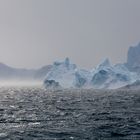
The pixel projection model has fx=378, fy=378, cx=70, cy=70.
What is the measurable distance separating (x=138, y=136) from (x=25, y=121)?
20883 millimetres

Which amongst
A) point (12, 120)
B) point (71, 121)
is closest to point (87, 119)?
point (71, 121)

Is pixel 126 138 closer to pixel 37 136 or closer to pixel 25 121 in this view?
pixel 37 136

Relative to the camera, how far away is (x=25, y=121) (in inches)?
2375

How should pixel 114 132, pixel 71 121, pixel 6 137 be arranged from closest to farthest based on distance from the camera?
pixel 6 137 < pixel 114 132 < pixel 71 121

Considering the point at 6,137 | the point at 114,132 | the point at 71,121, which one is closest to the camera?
the point at 6,137

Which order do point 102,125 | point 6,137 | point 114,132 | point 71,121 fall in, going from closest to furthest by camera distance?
point 6,137 < point 114,132 < point 102,125 < point 71,121

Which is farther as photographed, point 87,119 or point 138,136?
point 87,119

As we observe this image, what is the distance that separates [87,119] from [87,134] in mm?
15392

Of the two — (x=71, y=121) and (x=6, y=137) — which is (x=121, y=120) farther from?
(x=6, y=137)

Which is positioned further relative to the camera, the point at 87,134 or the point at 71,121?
the point at 71,121

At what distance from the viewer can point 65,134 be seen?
47.4 metres

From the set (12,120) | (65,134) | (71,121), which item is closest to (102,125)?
(71,121)

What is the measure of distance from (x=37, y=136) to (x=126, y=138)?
1073 cm

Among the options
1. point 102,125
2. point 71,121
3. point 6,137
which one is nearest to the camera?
point 6,137
